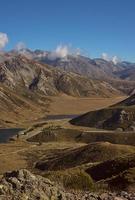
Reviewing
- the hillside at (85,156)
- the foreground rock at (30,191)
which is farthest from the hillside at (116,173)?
the hillside at (85,156)

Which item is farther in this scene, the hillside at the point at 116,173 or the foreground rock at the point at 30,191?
the hillside at the point at 116,173

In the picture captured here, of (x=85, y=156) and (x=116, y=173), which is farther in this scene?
(x=85, y=156)

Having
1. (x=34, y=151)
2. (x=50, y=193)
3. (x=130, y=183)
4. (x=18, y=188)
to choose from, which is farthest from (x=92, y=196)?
(x=34, y=151)

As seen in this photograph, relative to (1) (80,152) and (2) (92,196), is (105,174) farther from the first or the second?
(1) (80,152)

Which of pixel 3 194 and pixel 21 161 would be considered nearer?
pixel 3 194

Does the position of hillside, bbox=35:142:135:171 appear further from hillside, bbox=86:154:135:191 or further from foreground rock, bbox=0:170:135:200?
foreground rock, bbox=0:170:135:200

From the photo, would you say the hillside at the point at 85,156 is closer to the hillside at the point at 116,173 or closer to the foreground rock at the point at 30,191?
the hillside at the point at 116,173

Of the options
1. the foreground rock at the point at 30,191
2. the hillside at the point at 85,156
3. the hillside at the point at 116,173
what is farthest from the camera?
the hillside at the point at 85,156

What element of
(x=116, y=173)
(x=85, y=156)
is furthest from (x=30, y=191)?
(x=85, y=156)

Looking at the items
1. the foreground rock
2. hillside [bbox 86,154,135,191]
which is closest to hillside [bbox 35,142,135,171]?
hillside [bbox 86,154,135,191]

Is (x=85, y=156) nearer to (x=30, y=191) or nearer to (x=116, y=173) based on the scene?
(x=116, y=173)

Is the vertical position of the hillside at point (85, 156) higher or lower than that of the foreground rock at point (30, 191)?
lower
